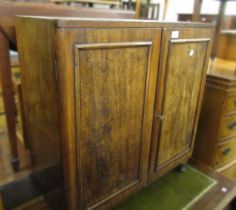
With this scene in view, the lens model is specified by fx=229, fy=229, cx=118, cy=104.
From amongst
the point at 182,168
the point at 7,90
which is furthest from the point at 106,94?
the point at 182,168

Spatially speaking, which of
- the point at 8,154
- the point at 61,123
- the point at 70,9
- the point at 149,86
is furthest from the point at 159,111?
the point at 8,154

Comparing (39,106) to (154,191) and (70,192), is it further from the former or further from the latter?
(154,191)

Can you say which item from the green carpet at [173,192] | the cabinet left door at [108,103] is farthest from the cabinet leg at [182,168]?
the cabinet left door at [108,103]

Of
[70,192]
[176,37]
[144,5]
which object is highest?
[144,5]

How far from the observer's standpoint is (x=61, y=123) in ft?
2.54

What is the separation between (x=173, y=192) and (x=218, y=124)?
566mm

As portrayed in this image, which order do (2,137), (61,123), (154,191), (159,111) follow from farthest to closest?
(2,137) < (154,191) < (159,111) < (61,123)

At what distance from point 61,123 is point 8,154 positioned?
828mm

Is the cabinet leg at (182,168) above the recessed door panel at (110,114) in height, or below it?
below

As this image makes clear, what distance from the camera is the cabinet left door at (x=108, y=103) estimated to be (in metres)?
0.73

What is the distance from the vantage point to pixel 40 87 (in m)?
0.87

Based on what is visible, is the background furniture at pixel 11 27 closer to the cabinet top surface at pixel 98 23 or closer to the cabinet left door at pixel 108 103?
the cabinet top surface at pixel 98 23

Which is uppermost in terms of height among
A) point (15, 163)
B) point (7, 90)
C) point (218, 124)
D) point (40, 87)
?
point (40, 87)

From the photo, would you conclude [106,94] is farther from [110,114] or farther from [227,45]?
[227,45]
